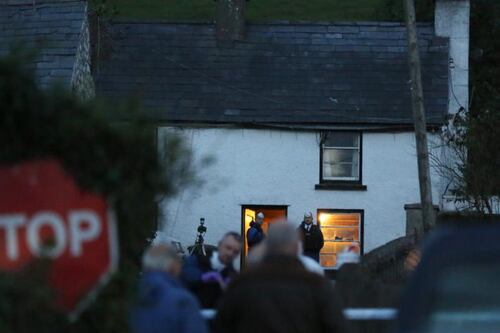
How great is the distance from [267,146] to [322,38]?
3939mm

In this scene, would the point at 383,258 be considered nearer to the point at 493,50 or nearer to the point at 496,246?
the point at 496,246

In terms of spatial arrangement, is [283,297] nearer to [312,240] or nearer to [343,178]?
[312,240]

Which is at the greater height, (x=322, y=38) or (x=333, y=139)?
(x=322, y=38)

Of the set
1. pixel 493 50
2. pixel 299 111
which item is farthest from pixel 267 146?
pixel 493 50

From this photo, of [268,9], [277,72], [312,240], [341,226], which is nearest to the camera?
[312,240]

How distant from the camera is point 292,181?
2886 cm

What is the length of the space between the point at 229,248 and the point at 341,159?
1972 cm

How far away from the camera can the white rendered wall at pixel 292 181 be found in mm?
28562

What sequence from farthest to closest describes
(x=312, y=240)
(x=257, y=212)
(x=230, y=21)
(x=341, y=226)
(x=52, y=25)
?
(x=230, y=21) < (x=257, y=212) < (x=341, y=226) < (x=52, y=25) < (x=312, y=240)

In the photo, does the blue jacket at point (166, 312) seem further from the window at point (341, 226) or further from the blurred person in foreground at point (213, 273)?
the window at point (341, 226)

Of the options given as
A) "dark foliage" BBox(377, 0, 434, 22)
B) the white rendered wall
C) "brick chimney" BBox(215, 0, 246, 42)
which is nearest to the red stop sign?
the white rendered wall

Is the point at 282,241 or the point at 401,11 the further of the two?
the point at 401,11

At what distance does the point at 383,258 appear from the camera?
1673cm

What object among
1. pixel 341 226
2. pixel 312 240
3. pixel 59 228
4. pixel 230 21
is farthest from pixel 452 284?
pixel 230 21
